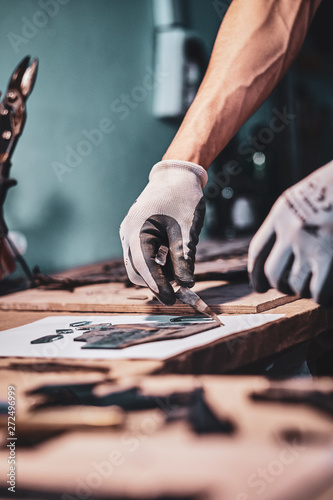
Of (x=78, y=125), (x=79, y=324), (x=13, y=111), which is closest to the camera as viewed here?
(x=79, y=324)

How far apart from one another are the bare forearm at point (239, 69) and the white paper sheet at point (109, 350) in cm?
29

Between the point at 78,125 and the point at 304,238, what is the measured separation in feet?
5.19

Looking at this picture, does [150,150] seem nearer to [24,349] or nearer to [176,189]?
[176,189]

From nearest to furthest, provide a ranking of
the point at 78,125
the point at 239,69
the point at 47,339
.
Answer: the point at 47,339, the point at 239,69, the point at 78,125

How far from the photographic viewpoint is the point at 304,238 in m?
0.56

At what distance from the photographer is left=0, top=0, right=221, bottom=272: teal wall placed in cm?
180

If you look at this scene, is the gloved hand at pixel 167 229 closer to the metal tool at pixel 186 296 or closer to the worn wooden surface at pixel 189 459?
the metal tool at pixel 186 296

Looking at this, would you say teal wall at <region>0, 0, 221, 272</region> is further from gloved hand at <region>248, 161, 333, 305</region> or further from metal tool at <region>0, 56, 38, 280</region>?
gloved hand at <region>248, 161, 333, 305</region>

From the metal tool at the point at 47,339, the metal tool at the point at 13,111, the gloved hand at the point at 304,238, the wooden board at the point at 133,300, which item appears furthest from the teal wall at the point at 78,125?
the gloved hand at the point at 304,238

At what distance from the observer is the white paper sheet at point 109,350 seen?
0.58 meters

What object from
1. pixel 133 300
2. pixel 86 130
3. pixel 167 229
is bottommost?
pixel 133 300

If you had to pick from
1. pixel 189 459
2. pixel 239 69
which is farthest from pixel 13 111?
pixel 189 459

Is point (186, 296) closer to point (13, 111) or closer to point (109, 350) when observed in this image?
point (109, 350)

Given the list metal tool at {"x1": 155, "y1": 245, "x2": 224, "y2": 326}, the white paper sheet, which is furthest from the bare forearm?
the white paper sheet
